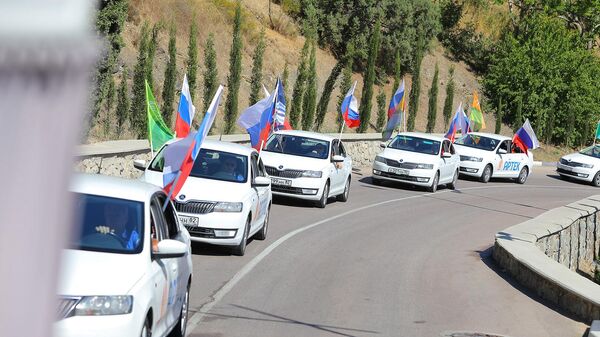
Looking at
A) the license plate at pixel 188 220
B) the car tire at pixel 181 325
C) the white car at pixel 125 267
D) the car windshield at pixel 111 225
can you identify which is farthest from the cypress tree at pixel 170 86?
the car windshield at pixel 111 225

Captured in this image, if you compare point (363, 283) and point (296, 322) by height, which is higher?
point (296, 322)

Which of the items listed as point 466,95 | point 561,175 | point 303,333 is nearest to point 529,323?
point 303,333

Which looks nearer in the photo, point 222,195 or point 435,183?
point 222,195

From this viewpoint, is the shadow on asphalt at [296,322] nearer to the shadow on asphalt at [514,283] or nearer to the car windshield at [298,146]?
the shadow on asphalt at [514,283]

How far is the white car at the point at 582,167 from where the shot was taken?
130 feet

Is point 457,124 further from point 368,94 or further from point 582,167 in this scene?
point 368,94

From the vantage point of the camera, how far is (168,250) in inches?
276

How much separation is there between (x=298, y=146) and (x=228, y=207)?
8724mm

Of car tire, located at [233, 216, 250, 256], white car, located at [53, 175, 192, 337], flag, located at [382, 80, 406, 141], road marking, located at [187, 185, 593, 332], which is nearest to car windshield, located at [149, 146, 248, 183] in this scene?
car tire, located at [233, 216, 250, 256]

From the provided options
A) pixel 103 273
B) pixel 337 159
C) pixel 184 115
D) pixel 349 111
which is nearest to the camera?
pixel 103 273

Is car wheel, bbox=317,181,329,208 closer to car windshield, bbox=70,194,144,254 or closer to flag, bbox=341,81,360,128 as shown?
flag, bbox=341,81,360,128

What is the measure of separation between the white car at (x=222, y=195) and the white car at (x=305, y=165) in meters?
5.40

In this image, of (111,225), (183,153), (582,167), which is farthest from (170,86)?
(111,225)

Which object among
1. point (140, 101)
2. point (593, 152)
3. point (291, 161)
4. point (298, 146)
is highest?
point (140, 101)
